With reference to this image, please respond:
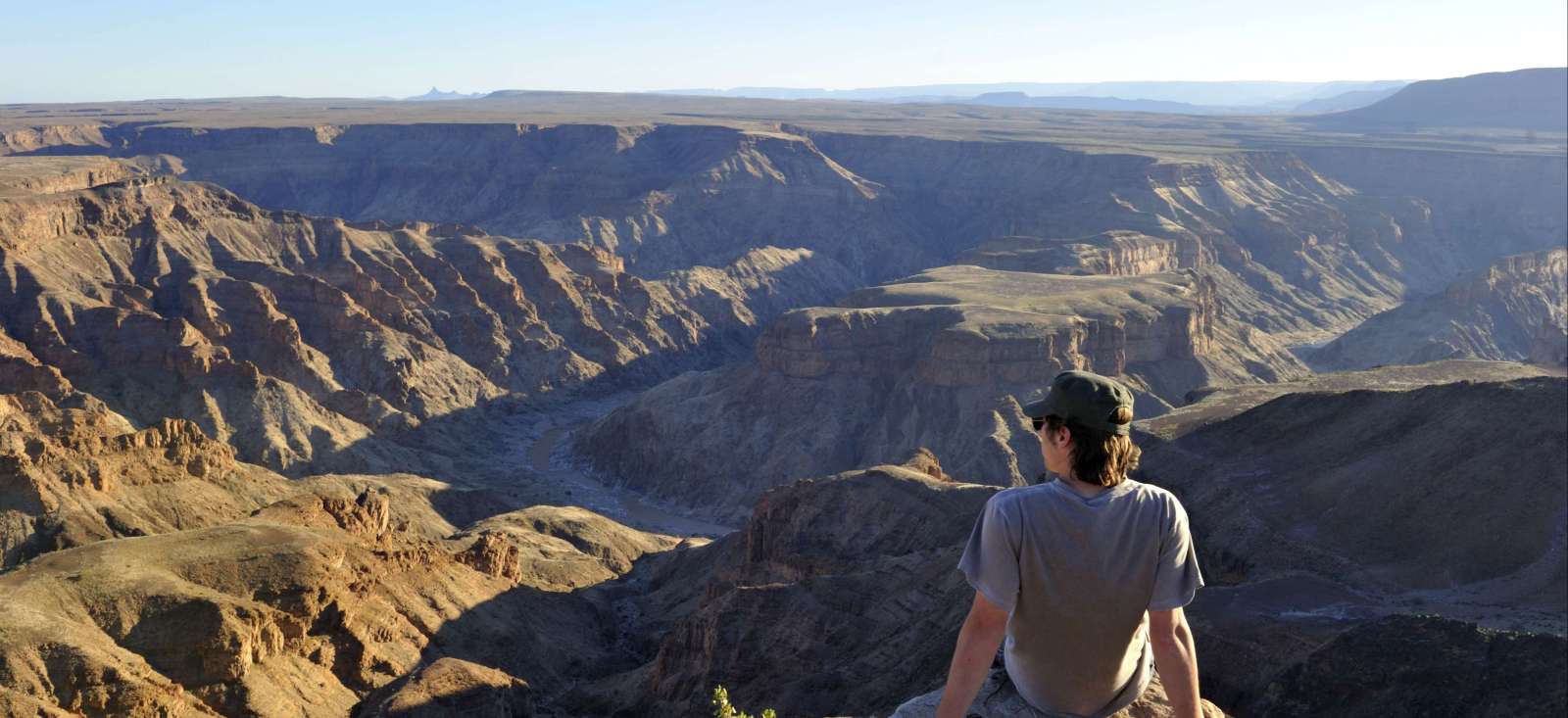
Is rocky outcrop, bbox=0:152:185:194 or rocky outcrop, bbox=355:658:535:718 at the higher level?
rocky outcrop, bbox=0:152:185:194

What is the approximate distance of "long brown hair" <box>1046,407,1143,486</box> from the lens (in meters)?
9.80

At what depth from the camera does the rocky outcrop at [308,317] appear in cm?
10194

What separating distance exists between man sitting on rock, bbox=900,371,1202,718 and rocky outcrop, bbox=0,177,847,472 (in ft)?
316

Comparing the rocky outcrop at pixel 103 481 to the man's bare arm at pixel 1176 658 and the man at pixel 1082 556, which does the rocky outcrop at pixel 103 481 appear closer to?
the man at pixel 1082 556

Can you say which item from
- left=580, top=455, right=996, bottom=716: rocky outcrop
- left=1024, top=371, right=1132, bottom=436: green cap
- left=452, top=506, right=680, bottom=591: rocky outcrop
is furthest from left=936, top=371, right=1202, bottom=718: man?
left=452, top=506, right=680, bottom=591: rocky outcrop

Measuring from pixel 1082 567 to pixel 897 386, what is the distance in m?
107

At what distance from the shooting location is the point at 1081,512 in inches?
385

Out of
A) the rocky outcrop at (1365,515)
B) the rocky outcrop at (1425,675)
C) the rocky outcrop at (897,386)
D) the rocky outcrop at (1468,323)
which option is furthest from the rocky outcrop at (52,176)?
the rocky outcrop at (1425,675)

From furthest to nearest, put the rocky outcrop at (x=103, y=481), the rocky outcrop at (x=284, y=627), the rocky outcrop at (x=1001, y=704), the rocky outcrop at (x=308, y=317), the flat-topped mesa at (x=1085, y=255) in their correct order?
1. the flat-topped mesa at (x=1085, y=255)
2. the rocky outcrop at (x=308, y=317)
3. the rocky outcrop at (x=103, y=481)
4. the rocky outcrop at (x=284, y=627)
5. the rocky outcrop at (x=1001, y=704)

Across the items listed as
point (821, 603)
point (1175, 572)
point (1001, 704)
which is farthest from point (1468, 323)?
point (1175, 572)

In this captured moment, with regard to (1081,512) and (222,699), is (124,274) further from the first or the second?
(1081,512)

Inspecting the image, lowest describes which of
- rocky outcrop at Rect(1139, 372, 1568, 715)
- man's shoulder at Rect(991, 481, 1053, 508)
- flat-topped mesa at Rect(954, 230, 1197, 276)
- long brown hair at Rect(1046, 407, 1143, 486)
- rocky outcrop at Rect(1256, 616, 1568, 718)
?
flat-topped mesa at Rect(954, 230, 1197, 276)

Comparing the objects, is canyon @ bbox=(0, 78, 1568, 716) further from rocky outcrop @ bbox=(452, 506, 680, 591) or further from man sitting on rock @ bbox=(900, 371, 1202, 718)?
man sitting on rock @ bbox=(900, 371, 1202, 718)

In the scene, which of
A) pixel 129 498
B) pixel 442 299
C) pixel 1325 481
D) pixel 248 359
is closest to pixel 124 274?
pixel 248 359
